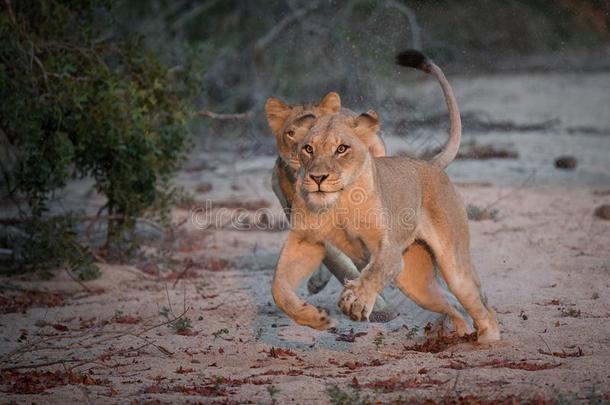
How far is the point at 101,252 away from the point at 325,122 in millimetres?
4510

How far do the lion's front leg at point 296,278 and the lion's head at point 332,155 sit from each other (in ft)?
1.10

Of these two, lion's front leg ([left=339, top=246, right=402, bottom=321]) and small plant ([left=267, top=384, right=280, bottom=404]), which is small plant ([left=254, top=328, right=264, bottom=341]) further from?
small plant ([left=267, top=384, right=280, bottom=404])

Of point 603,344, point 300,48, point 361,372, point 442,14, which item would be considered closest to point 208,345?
point 361,372

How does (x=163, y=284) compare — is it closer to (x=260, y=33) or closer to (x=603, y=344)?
(x=603, y=344)

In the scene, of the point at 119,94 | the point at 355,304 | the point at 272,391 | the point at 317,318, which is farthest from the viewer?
the point at 119,94

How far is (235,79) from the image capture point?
16328 mm

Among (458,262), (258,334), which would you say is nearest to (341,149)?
(458,262)

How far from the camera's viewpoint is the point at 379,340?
6562 mm

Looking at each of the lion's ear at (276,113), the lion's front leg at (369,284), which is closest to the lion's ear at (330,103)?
the lion's ear at (276,113)

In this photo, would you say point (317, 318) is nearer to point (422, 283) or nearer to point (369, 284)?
point (369, 284)

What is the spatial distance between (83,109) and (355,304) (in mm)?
4291

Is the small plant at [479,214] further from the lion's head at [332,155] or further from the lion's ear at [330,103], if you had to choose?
the lion's head at [332,155]

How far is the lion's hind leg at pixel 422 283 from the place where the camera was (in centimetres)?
663

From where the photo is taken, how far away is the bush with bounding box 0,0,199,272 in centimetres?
893
